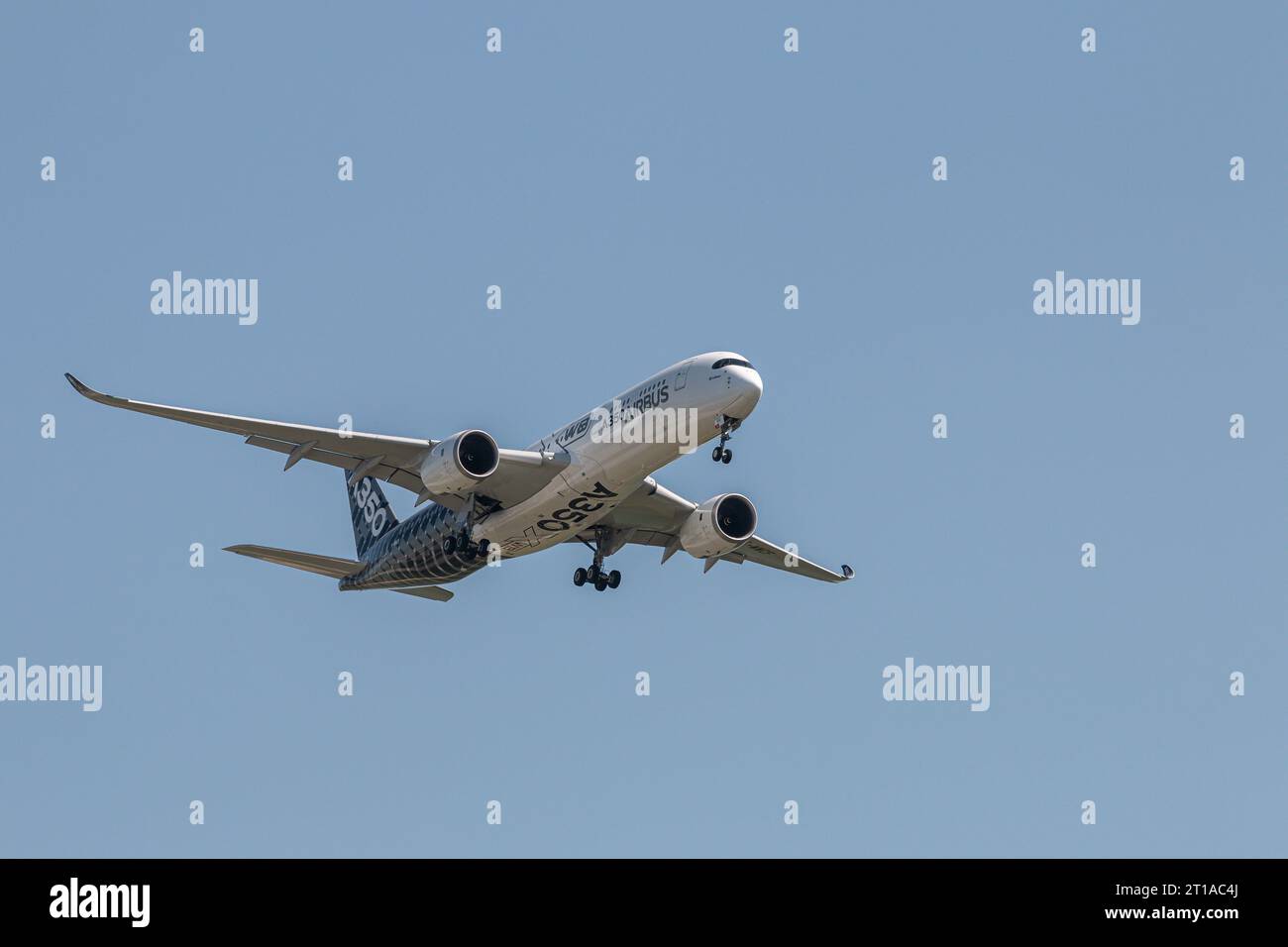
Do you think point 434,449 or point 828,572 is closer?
point 434,449

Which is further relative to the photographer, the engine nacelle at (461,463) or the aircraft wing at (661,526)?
the aircraft wing at (661,526)

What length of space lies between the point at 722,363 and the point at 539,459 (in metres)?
5.76

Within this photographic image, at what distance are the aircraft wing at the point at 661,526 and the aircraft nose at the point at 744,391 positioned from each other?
7.38 meters

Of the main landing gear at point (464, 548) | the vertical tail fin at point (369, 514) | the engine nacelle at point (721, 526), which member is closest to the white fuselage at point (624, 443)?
the main landing gear at point (464, 548)

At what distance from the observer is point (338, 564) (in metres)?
50.2

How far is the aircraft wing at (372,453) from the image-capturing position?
140ft

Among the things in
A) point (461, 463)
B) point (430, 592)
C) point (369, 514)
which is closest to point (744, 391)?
point (461, 463)

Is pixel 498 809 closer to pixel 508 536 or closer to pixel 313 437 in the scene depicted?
pixel 508 536

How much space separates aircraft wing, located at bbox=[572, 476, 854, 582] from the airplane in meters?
0.05

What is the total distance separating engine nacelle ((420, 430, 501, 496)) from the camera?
42.0m

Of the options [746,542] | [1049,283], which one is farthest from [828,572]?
[1049,283]

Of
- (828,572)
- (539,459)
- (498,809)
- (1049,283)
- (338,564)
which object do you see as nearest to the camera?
(498,809)

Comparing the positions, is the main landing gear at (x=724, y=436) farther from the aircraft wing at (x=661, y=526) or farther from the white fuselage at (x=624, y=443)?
the aircraft wing at (x=661, y=526)

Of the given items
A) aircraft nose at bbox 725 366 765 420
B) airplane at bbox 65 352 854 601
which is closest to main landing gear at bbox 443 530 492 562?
airplane at bbox 65 352 854 601
